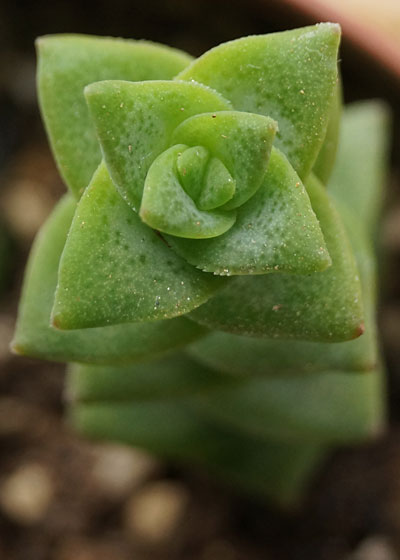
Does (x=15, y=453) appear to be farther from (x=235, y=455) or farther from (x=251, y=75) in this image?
(x=251, y=75)

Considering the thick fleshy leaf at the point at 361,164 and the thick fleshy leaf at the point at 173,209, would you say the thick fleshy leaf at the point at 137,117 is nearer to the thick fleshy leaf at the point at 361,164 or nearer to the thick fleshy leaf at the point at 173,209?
the thick fleshy leaf at the point at 173,209

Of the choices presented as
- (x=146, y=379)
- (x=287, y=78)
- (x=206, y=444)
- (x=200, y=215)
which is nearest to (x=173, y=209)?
(x=200, y=215)

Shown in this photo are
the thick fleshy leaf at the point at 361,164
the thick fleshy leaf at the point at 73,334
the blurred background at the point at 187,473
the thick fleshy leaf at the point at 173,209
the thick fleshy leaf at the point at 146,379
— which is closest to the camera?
the thick fleshy leaf at the point at 173,209

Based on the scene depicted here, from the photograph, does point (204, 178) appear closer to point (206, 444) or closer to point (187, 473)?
point (206, 444)

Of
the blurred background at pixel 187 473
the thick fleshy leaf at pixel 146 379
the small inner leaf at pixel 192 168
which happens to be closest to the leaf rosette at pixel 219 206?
the small inner leaf at pixel 192 168

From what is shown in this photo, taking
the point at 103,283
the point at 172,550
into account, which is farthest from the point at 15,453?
the point at 103,283

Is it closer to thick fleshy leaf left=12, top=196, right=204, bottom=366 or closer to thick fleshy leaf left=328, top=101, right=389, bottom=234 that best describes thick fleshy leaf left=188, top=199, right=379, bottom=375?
thick fleshy leaf left=12, top=196, right=204, bottom=366
